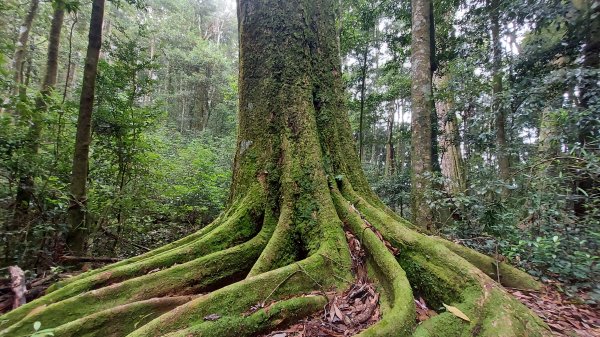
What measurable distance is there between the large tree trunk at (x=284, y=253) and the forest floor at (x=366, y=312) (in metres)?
0.08

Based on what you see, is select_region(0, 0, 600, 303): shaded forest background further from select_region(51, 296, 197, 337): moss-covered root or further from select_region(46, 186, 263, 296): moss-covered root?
select_region(51, 296, 197, 337): moss-covered root

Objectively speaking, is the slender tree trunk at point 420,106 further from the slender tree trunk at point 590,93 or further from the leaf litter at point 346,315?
the leaf litter at point 346,315

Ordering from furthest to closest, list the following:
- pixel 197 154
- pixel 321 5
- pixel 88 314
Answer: pixel 197 154 → pixel 321 5 → pixel 88 314

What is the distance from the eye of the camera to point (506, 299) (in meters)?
1.89

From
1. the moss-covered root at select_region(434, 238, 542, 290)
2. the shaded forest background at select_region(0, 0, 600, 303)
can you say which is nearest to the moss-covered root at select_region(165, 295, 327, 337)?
the moss-covered root at select_region(434, 238, 542, 290)

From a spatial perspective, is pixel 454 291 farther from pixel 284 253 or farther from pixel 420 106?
pixel 420 106

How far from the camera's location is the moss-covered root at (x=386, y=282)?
1751mm

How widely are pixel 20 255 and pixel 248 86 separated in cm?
375

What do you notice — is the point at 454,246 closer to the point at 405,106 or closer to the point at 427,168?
the point at 427,168

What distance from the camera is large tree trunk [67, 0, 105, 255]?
4.55 metres

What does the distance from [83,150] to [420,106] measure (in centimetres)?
587

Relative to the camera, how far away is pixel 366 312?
216 cm

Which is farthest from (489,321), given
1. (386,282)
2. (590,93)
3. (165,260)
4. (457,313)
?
(590,93)

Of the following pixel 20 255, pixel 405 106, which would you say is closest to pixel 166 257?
pixel 20 255
